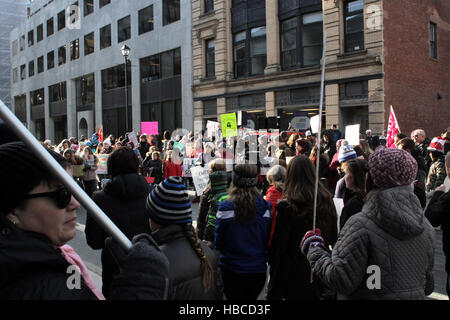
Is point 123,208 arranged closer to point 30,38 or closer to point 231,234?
point 231,234

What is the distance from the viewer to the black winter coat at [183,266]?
228 cm

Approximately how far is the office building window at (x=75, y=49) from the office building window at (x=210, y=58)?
1907 cm

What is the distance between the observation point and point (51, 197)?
4.85ft

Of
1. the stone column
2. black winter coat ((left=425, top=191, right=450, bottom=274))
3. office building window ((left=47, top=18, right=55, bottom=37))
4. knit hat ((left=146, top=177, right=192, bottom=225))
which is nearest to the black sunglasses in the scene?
knit hat ((left=146, top=177, right=192, bottom=225))

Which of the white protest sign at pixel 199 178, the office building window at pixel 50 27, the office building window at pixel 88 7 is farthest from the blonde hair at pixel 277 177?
the office building window at pixel 50 27

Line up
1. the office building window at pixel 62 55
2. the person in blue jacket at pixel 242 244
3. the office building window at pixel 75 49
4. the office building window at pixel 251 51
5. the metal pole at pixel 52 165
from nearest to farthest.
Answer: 1. the metal pole at pixel 52 165
2. the person in blue jacket at pixel 242 244
3. the office building window at pixel 251 51
4. the office building window at pixel 75 49
5. the office building window at pixel 62 55

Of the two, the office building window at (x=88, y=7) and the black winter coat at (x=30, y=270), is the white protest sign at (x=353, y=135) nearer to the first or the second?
the black winter coat at (x=30, y=270)

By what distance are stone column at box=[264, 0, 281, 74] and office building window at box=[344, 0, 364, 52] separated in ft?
14.2

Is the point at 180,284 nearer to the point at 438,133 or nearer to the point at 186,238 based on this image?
the point at 186,238

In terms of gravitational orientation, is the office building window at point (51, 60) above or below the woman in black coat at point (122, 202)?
above

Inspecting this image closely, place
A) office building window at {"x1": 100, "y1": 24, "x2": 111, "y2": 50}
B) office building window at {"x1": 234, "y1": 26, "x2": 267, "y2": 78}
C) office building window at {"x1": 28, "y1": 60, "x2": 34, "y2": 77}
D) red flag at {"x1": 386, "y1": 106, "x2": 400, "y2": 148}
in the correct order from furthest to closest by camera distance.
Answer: office building window at {"x1": 28, "y1": 60, "x2": 34, "y2": 77} < office building window at {"x1": 100, "y1": 24, "x2": 111, "y2": 50} < office building window at {"x1": 234, "y1": 26, "x2": 267, "y2": 78} < red flag at {"x1": 386, "y1": 106, "x2": 400, "y2": 148}

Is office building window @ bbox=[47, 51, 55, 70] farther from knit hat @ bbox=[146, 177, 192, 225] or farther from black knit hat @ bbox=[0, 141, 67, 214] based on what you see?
black knit hat @ bbox=[0, 141, 67, 214]

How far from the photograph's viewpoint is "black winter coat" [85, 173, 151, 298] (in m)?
3.66

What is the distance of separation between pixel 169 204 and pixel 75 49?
4252 centimetres
